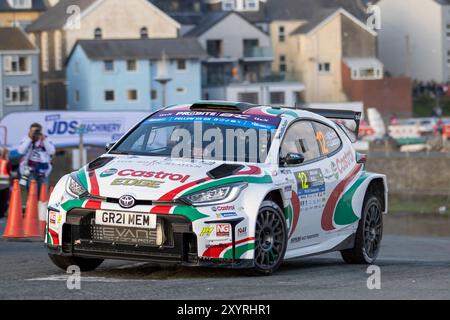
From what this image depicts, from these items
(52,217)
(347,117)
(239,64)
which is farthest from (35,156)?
(239,64)

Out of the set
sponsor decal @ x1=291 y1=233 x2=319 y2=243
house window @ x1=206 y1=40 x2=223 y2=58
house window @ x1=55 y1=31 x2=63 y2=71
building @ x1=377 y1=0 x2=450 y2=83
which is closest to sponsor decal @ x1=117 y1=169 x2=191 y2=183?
sponsor decal @ x1=291 y1=233 x2=319 y2=243

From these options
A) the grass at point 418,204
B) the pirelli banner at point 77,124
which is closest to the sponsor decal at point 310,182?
the grass at point 418,204

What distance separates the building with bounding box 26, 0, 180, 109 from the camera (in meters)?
95.4

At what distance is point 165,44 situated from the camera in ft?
311

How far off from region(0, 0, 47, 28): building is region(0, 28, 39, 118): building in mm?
10971

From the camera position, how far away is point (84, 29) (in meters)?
97.4

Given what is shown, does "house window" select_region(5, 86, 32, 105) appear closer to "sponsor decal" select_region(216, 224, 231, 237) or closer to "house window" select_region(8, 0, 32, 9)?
"house window" select_region(8, 0, 32, 9)

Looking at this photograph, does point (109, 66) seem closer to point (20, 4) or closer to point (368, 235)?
point (20, 4)

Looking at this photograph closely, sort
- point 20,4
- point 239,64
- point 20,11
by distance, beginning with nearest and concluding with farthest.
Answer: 1. point 239,64
2. point 20,11
3. point 20,4

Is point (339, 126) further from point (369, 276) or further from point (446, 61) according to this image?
point (446, 61)

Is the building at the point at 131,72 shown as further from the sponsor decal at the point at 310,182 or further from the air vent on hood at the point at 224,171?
the air vent on hood at the point at 224,171

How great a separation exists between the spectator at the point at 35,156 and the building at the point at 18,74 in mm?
68909

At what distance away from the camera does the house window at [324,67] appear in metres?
102

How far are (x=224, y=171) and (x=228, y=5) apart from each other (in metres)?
97.7
